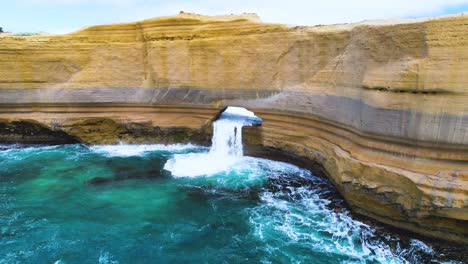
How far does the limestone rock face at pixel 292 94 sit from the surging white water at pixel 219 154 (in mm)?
527

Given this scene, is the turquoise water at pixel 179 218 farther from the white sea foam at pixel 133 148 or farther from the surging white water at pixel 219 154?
the white sea foam at pixel 133 148

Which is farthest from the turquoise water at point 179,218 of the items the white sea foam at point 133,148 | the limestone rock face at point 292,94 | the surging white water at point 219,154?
the white sea foam at point 133,148

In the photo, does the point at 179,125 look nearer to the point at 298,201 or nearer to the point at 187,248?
the point at 298,201

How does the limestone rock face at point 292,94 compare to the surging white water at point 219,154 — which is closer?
the limestone rock face at point 292,94

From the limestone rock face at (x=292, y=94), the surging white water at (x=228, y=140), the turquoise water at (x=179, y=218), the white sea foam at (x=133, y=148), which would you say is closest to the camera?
the limestone rock face at (x=292, y=94)

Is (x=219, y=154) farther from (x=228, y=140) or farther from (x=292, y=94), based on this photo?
(x=292, y=94)

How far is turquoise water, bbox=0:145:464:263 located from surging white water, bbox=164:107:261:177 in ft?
1.51

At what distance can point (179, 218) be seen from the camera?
947cm

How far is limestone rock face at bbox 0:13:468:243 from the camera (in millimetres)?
7629

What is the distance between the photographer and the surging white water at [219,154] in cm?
1295

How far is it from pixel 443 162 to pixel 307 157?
4745 millimetres

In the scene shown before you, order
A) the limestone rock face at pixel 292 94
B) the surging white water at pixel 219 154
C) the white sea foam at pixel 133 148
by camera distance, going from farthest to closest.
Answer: the white sea foam at pixel 133 148, the surging white water at pixel 219 154, the limestone rock face at pixel 292 94

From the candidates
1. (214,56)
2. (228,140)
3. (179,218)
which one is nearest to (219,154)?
(228,140)

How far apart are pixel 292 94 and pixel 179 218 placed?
5.77 m
